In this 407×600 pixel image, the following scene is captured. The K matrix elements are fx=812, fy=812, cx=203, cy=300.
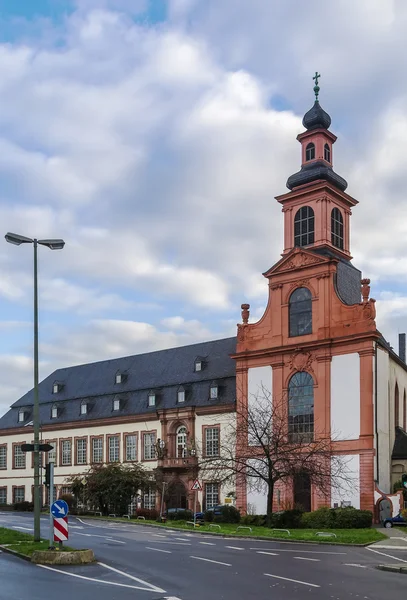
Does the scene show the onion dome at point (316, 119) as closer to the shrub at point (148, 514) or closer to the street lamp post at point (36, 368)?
the shrub at point (148, 514)

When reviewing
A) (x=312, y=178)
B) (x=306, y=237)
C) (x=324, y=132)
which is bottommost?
(x=306, y=237)

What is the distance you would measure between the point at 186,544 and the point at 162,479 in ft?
112

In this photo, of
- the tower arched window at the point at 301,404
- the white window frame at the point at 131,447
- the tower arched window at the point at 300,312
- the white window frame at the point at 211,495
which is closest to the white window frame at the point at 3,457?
the white window frame at the point at 131,447

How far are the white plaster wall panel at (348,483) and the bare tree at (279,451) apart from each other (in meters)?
0.06

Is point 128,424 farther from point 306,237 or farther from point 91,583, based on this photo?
point 91,583

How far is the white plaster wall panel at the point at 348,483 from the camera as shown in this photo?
50.3 m

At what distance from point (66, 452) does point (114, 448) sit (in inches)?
263

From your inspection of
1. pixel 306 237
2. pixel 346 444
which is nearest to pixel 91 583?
pixel 346 444

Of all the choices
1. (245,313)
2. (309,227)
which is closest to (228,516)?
(245,313)

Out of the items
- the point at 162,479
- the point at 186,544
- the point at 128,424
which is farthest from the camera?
the point at 128,424

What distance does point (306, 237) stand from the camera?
5931 centimetres

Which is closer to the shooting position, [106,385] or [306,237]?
[306,237]

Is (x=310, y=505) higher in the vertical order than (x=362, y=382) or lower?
lower

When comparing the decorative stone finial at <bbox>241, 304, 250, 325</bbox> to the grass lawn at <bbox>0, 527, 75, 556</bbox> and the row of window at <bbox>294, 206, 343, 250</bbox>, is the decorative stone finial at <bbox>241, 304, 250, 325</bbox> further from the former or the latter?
the grass lawn at <bbox>0, 527, 75, 556</bbox>
